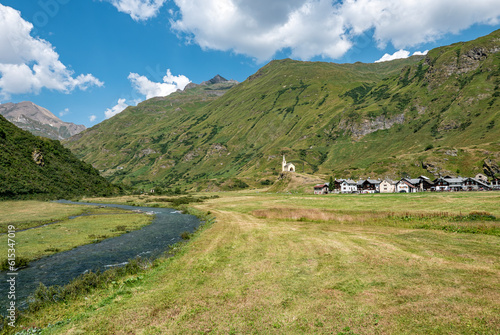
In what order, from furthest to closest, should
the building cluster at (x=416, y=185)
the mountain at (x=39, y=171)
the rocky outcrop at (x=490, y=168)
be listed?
the rocky outcrop at (x=490, y=168) → the building cluster at (x=416, y=185) → the mountain at (x=39, y=171)

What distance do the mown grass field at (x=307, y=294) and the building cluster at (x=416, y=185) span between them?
11231 centimetres

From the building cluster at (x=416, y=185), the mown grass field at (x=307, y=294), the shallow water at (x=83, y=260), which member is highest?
the building cluster at (x=416, y=185)

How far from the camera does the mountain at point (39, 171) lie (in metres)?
103

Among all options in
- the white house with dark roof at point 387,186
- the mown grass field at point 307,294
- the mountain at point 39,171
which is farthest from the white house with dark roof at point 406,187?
the mountain at point 39,171

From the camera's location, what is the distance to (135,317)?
1170cm

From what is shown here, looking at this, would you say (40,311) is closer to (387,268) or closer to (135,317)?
(135,317)

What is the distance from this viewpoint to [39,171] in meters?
126

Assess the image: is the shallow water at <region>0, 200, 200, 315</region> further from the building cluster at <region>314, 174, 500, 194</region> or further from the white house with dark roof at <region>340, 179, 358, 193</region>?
the white house with dark roof at <region>340, 179, 358, 193</region>

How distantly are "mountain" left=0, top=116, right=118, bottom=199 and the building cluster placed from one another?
138798mm

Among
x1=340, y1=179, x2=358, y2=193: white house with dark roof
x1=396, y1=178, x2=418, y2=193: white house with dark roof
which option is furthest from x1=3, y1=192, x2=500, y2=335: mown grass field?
x1=340, y1=179, x2=358, y2=193: white house with dark roof

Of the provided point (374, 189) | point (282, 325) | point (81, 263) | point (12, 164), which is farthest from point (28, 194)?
point (374, 189)

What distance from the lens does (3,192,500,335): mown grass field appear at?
10375 mm

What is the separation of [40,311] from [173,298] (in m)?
7.70

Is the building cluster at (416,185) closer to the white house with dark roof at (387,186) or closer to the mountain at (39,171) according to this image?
the white house with dark roof at (387,186)
